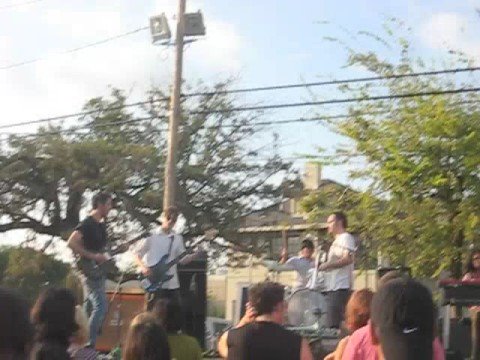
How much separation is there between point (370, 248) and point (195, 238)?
11.6 metres

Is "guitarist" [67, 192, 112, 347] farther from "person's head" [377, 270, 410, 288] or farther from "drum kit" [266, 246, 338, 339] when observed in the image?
"person's head" [377, 270, 410, 288]

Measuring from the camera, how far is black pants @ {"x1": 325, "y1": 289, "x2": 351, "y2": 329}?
1055 cm

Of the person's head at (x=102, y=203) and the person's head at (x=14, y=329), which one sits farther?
the person's head at (x=102, y=203)

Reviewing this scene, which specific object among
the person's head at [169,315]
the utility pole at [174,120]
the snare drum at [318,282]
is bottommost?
the person's head at [169,315]

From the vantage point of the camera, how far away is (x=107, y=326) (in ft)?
40.7

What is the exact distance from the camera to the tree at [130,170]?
104 ft

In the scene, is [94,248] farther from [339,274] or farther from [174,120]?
[174,120]

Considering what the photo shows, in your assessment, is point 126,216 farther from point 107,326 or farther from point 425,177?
point 107,326

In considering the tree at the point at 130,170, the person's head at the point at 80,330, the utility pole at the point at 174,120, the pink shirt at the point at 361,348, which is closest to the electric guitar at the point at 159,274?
the person's head at the point at 80,330

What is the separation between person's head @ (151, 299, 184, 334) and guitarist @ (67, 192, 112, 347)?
305 centimetres

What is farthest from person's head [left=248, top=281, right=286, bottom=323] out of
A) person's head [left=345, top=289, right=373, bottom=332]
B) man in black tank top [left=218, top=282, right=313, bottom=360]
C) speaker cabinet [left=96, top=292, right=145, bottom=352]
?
speaker cabinet [left=96, top=292, right=145, bottom=352]

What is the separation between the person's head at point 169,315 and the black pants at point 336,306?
3749mm

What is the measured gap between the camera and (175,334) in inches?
276

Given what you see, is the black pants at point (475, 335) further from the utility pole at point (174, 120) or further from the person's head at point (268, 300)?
the utility pole at point (174, 120)
